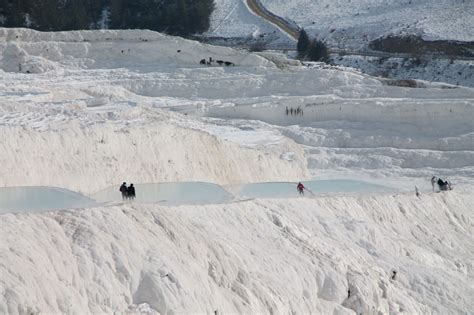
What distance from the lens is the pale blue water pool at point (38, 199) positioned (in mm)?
20070

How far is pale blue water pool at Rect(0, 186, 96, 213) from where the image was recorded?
20.1m

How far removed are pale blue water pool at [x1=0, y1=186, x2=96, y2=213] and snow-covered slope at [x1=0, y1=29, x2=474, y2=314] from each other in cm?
101

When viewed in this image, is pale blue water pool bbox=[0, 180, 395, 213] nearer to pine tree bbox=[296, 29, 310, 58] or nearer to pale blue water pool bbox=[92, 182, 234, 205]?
pale blue water pool bbox=[92, 182, 234, 205]

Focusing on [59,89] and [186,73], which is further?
[186,73]

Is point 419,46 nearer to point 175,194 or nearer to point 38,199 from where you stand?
point 175,194

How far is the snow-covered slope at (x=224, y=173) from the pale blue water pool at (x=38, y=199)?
1.01 metres

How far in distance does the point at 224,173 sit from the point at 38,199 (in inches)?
409

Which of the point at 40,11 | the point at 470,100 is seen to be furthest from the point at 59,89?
the point at 40,11

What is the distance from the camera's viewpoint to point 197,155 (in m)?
30.8

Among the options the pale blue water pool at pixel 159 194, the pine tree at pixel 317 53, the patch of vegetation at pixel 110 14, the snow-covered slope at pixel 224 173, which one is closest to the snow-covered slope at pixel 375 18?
the pine tree at pixel 317 53

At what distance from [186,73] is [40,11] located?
73.0ft

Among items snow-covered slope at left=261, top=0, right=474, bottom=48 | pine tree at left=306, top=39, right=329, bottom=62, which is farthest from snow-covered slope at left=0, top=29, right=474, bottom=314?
snow-covered slope at left=261, top=0, right=474, bottom=48

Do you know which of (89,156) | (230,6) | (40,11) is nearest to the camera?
(89,156)

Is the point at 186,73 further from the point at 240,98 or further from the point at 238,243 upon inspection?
the point at 238,243
